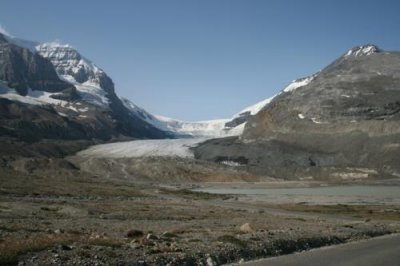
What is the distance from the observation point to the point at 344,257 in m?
25.5

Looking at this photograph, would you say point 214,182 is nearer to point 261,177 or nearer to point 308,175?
point 261,177

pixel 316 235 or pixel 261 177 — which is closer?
Answer: pixel 316 235

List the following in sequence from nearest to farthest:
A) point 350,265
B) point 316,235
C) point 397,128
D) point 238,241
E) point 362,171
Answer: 1. point 350,265
2. point 238,241
3. point 316,235
4. point 362,171
5. point 397,128

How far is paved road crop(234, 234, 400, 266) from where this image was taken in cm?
2353

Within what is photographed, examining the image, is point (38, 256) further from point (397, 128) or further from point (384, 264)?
point (397, 128)

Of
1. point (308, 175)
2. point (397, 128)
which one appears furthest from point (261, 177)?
point (397, 128)

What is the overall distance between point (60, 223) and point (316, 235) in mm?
22462

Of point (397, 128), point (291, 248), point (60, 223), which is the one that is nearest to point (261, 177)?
point (397, 128)

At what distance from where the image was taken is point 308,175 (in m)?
192

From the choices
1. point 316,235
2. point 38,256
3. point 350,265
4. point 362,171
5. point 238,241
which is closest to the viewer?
point 38,256

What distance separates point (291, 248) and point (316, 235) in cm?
647

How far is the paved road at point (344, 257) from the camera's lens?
77.2 feet

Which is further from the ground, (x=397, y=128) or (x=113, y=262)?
(x=397, y=128)

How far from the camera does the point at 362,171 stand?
183125mm
